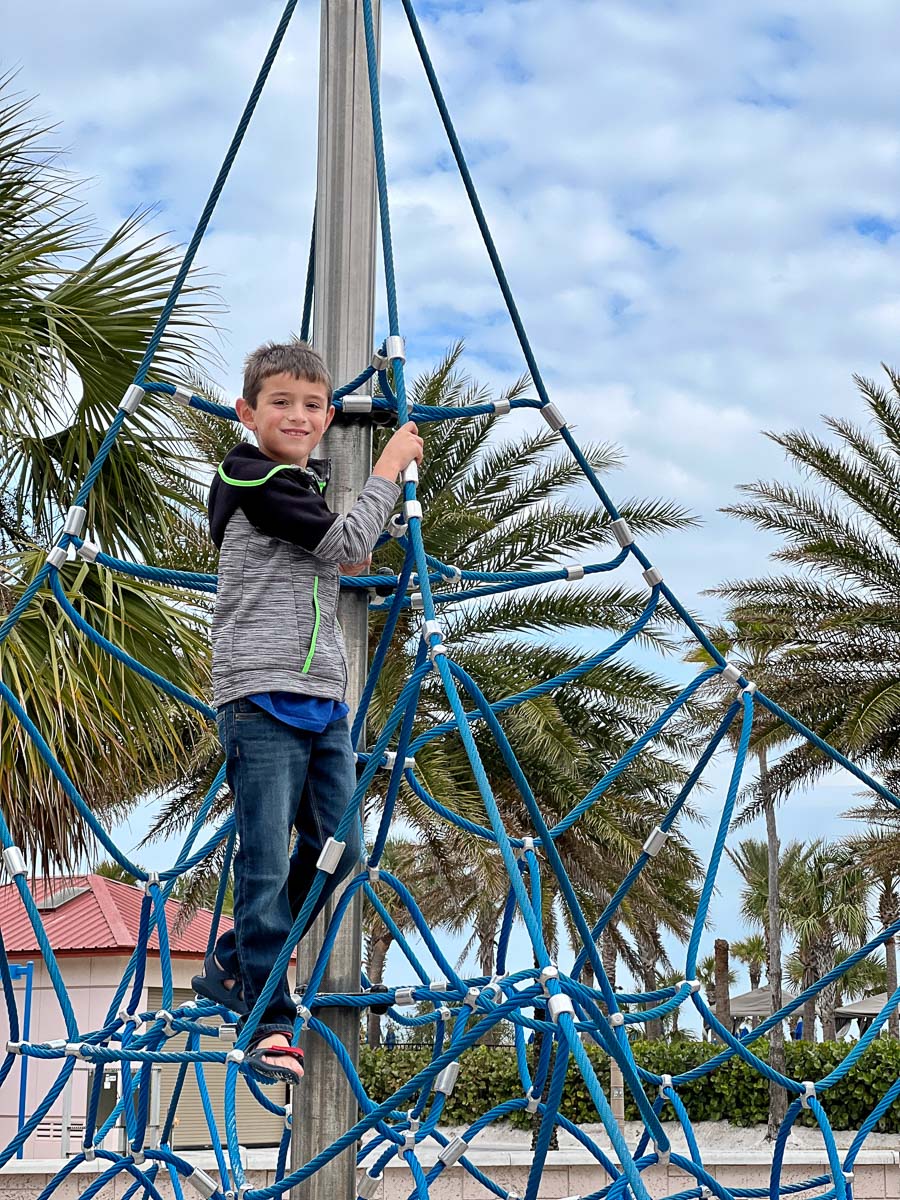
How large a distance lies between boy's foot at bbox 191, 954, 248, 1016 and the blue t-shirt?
1.62ft

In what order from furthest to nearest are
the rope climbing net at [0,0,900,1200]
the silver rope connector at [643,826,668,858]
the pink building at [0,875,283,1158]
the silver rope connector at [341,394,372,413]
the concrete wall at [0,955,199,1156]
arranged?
the concrete wall at [0,955,199,1156]
the pink building at [0,875,283,1158]
the silver rope connector at [643,826,668,858]
the silver rope connector at [341,394,372,413]
the rope climbing net at [0,0,900,1200]

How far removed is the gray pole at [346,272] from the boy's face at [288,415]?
0.33 metres

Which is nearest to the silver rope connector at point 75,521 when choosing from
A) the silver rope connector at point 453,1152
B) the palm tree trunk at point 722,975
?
the silver rope connector at point 453,1152

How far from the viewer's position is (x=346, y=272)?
9.73 feet

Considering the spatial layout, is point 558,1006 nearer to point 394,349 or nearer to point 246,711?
point 246,711

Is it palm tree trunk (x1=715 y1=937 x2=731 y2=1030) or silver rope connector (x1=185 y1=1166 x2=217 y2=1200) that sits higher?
silver rope connector (x1=185 y1=1166 x2=217 y2=1200)

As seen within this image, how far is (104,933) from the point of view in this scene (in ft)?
45.1

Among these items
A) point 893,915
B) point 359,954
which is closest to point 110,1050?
point 359,954

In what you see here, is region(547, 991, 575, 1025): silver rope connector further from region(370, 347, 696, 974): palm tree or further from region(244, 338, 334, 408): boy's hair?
region(370, 347, 696, 974): palm tree

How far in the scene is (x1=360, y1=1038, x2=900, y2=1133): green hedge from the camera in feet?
53.5

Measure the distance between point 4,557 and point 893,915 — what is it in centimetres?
1554

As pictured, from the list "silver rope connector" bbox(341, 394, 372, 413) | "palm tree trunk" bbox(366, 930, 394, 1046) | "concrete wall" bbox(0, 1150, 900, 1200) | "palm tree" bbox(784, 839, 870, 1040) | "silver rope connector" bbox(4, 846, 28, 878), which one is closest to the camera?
"silver rope connector" bbox(341, 394, 372, 413)

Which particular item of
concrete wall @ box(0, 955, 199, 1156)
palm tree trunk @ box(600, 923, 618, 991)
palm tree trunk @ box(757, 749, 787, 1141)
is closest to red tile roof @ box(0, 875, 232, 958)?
concrete wall @ box(0, 955, 199, 1156)

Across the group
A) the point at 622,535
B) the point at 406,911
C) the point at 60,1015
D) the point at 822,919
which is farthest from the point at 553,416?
the point at 822,919
